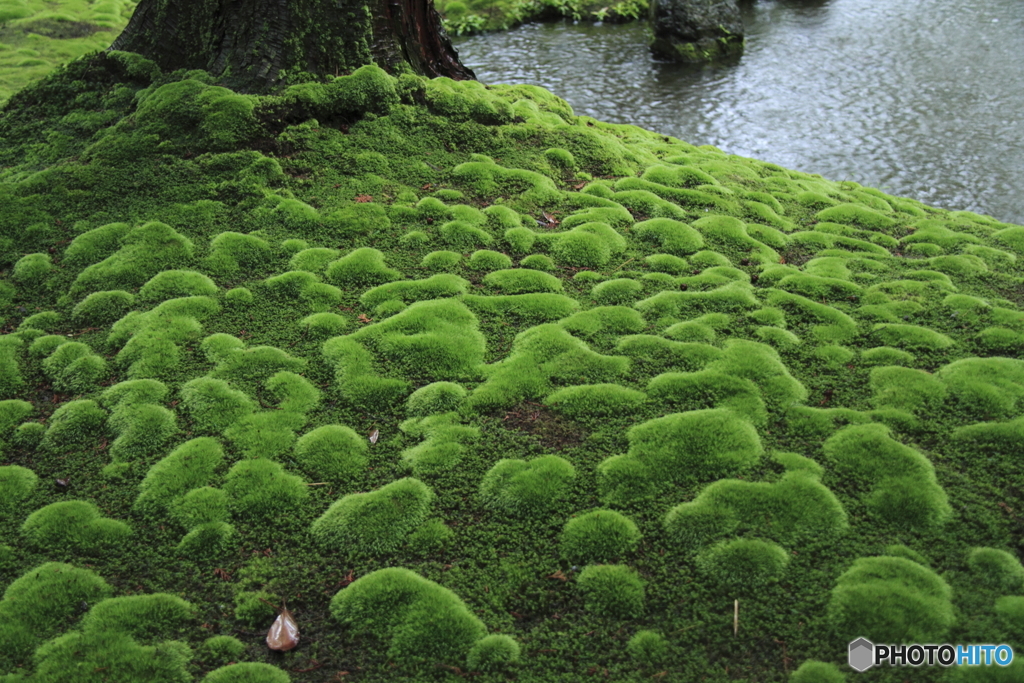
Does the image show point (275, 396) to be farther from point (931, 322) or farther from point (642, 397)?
point (931, 322)

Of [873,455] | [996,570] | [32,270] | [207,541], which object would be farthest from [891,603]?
[32,270]

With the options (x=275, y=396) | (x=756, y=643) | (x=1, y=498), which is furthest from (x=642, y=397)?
(x=1, y=498)

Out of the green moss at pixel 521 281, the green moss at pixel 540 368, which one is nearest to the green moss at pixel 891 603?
the green moss at pixel 540 368

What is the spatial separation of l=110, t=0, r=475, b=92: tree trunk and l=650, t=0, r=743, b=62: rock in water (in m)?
12.5

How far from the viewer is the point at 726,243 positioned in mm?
7879

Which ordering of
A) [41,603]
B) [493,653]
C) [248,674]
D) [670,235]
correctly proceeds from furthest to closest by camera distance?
1. [670,235]
2. [41,603]
3. [493,653]
4. [248,674]

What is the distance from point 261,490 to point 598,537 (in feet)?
7.68

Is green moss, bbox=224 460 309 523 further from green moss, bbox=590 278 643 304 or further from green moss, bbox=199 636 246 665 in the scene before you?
green moss, bbox=590 278 643 304

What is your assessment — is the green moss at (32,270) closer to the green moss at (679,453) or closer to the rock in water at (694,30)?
the green moss at (679,453)

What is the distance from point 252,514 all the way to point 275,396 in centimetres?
119

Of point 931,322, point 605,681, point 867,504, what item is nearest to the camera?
point 605,681

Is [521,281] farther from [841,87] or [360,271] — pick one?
[841,87]

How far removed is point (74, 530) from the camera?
15.0 ft

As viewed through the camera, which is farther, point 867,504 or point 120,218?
point 120,218
